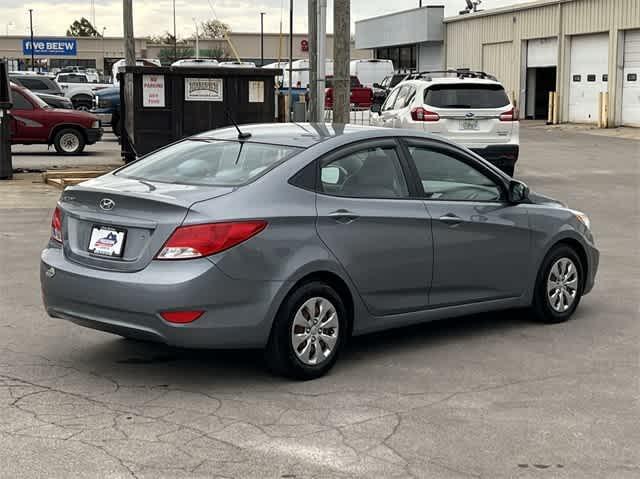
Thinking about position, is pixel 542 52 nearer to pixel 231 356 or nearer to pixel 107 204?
pixel 231 356

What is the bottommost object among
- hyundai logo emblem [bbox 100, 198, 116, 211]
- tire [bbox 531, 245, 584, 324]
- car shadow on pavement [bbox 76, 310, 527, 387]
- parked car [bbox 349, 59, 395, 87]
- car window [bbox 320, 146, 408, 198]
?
car shadow on pavement [bbox 76, 310, 527, 387]

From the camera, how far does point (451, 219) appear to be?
7.32 meters

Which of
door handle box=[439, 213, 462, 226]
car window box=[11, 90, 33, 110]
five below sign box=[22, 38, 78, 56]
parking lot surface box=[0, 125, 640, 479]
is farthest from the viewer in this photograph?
five below sign box=[22, 38, 78, 56]

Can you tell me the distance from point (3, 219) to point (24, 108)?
32.2ft

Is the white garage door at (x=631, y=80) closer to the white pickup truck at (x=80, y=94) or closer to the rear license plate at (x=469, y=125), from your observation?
the white pickup truck at (x=80, y=94)

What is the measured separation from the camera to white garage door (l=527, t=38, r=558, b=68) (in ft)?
140

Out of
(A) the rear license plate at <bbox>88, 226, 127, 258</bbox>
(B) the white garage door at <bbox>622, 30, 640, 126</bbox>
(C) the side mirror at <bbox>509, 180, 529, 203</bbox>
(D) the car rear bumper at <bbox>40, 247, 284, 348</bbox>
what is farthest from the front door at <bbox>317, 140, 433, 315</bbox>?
(B) the white garage door at <bbox>622, 30, 640, 126</bbox>

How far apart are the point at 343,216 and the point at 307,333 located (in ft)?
2.52

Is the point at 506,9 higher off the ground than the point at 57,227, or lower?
higher

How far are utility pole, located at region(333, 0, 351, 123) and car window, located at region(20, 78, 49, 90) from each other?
66.4ft

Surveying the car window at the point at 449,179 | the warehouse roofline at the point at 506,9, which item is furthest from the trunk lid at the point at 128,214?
the warehouse roofline at the point at 506,9

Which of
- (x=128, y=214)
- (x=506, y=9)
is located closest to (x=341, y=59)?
(x=128, y=214)

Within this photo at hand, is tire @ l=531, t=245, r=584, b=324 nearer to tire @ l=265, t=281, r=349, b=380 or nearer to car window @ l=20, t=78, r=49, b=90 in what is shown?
tire @ l=265, t=281, r=349, b=380

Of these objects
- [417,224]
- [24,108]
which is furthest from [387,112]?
[417,224]
